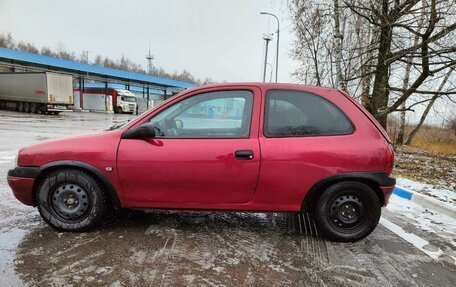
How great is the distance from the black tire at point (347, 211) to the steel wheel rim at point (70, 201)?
2.57 m

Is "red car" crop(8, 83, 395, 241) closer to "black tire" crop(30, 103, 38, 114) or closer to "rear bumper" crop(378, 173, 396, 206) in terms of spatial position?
"rear bumper" crop(378, 173, 396, 206)

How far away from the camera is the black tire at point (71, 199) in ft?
12.4

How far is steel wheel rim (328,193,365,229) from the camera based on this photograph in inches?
150

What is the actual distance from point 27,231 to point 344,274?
3.39 metres

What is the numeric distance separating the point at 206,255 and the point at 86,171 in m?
1.60

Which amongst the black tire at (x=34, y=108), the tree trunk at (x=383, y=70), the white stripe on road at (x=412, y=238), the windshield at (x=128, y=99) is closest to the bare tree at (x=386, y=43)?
the tree trunk at (x=383, y=70)

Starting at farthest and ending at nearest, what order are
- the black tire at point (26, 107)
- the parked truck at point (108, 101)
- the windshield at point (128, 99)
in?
the windshield at point (128, 99), the parked truck at point (108, 101), the black tire at point (26, 107)

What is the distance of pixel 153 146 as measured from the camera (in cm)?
366

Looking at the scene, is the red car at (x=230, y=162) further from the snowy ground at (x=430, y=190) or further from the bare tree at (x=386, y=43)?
the bare tree at (x=386, y=43)

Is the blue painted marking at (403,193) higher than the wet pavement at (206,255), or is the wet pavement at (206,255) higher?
the blue painted marking at (403,193)

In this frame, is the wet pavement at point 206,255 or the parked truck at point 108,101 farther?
the parked truck at point 108,101

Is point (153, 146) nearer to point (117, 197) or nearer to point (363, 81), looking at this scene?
point (117, 197)

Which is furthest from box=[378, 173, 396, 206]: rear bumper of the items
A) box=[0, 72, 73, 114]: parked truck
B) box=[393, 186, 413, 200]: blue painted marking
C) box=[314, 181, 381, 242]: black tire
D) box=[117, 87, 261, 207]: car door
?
box=[0, 72, 73, 114]: parked truck

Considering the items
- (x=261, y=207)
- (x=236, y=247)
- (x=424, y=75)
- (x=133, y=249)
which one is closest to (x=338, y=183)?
(x=261, y=207)
